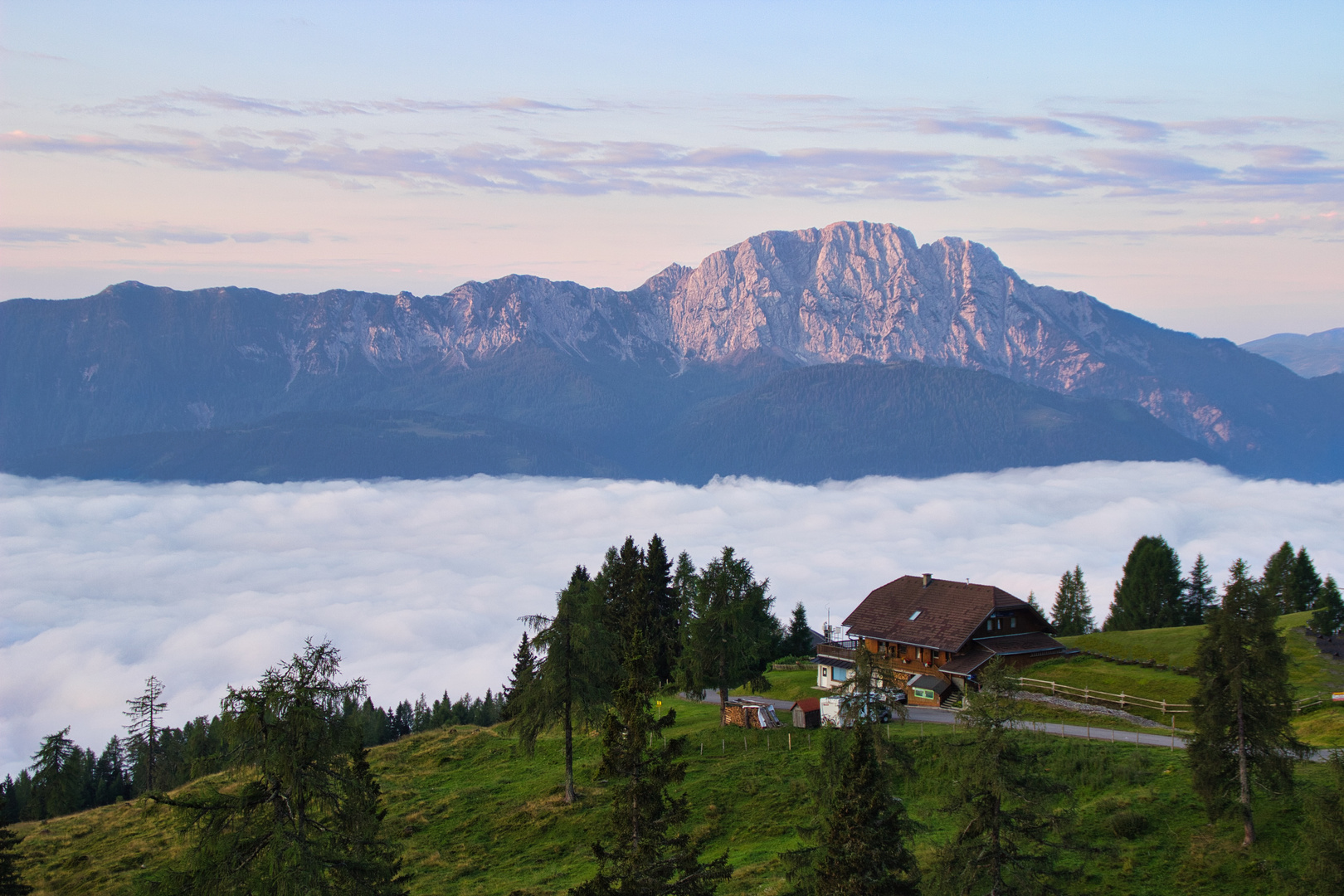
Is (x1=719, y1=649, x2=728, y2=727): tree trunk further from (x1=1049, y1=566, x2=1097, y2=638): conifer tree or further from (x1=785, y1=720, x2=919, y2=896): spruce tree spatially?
(x1=1049, y1=566, x2=1097, y2=638): conifer tree

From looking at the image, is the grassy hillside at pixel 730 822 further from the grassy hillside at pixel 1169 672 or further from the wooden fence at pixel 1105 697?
the wooden fence at pixel 1105 697

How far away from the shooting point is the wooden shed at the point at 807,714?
61125 mm

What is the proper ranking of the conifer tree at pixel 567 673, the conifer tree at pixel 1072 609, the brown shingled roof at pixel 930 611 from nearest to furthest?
the conifer tree at pixel 567 673 → the brown shingled roof at pixel 930 611 → the conifer tree at pixel 1072 609

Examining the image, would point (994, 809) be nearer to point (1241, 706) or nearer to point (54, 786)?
point (1241, 706)

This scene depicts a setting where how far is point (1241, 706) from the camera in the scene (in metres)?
36.4

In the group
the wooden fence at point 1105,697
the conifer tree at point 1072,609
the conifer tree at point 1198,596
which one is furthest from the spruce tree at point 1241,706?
the conifer tree at point 1072,609

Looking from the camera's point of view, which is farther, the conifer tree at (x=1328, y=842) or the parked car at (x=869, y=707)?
the parked car at (x=869, y=707)

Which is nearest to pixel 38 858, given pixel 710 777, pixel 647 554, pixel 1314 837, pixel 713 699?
pixel 710 777

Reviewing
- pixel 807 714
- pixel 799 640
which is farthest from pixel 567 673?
pixel 799 640

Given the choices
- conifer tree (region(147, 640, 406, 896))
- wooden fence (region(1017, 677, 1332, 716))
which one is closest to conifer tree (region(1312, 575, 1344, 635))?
wooden fence (region(1017, 677, 1332, 716))

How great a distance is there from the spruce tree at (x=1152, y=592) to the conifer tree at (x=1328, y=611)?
1414 centimetres

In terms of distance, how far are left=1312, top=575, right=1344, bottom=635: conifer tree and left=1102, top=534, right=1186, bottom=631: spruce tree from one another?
46.4ft

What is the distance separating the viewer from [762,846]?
44.8 metres

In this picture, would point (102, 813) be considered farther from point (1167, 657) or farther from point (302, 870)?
point (1167, 657)
